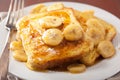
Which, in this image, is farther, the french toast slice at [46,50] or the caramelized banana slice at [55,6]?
the caramelized banana slice at [55,6]

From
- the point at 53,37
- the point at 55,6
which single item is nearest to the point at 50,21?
the point at 53,37

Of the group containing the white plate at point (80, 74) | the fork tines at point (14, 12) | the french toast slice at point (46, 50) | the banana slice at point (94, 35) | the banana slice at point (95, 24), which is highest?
the fork tines at point (14, 12)

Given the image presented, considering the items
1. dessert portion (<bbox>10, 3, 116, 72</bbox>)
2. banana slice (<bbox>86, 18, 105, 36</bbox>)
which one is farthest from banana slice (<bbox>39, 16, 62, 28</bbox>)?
banana slice (<bbox>86, 18, 105, 36</bbox>)

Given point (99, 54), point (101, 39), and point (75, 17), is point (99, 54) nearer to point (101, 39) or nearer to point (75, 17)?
point (101, 39)

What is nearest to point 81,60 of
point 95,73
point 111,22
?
point 95,73

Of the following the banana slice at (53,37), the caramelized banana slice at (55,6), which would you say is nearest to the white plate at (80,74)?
the banana slice at (53,37)

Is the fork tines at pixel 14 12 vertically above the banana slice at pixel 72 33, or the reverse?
the fork tines at pixel 14 12

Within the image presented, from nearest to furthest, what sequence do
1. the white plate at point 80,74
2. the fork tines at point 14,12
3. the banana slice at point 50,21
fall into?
the white plate at point 80,74, the banana slice at point 50,21, the fork tines at point 14,12

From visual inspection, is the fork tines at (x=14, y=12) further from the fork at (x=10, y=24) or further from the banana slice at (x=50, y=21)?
the banana slice at (x=50, y=21)

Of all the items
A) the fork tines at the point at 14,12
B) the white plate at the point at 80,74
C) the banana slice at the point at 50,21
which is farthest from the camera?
the fork tines at the point at 14,12
